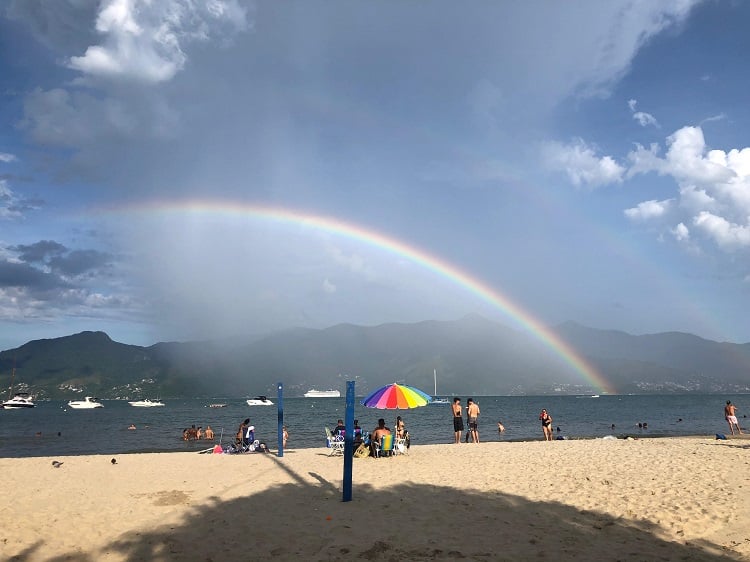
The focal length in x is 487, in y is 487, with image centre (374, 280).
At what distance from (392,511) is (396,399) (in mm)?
7598

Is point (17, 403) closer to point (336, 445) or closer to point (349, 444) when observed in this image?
point (336, 445)

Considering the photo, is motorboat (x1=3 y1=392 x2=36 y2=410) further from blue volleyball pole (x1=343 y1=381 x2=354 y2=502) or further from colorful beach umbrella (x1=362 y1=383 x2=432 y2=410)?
blue volleyball pole (x1=343 y1=381 x2=354 y2=502)

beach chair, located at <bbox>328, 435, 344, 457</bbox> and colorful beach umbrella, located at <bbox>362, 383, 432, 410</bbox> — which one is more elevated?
colorful beach umbrella, located at <bbox>362, 383, 432, 410</bbox>

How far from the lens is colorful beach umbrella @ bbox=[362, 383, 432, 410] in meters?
17.5

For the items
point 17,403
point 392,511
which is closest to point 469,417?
point 392,511

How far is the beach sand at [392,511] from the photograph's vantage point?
25.8 feet

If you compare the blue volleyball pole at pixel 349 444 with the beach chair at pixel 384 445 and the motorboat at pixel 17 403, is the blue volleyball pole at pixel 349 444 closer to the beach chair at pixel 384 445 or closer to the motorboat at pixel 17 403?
the beach chair at pixel 384 445

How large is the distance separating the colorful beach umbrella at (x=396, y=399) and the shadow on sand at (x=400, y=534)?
6185 mm

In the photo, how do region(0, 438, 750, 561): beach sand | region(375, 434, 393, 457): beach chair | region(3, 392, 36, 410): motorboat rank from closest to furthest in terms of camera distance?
region(0, 438, 750, 561): beach sand
region(375, 434, 393, 457): beach chair
region(3, 392, 36, 410): motorboat

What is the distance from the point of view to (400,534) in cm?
861

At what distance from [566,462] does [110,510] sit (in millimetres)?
13180

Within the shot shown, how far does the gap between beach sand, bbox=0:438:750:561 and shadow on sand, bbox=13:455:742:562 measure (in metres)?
0.03

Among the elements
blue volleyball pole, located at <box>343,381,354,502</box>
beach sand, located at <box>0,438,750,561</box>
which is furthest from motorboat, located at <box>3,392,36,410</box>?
blue volleyball pole, located at <box>343,381,354,502</box>

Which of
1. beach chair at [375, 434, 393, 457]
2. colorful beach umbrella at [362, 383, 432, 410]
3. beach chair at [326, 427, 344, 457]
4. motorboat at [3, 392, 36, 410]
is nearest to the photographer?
colorful beach umbrella at [362, 383, 432, 410]
